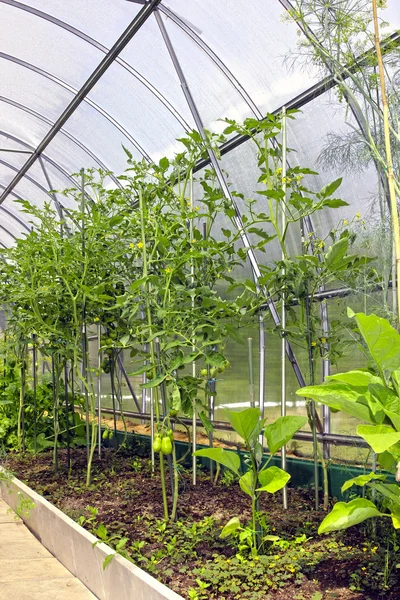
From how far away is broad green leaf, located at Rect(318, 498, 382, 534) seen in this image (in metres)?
2.30

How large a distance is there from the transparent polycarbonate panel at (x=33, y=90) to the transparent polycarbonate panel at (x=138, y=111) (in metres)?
0.44

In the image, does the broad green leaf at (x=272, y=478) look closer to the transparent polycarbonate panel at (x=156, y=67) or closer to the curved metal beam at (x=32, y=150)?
the transparent polycarbonate panel at (x=156, y=67)

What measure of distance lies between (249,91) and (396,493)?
11.2 ft

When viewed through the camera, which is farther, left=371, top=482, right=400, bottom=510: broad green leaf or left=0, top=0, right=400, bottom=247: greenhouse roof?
left=0, top=0, right=400, bottom=247: greenhouse roof

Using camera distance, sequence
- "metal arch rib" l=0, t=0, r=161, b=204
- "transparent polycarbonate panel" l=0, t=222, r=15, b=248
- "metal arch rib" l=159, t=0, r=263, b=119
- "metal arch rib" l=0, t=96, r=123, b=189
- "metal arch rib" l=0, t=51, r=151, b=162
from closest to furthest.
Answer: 1. "metal arch rib" l=159, t=0, r=263, b=119
2. "metal arch rib" l=0, t=0, r=161, b=204
3. "metal arch rib" l=0, t=51, r=151, b=162
4. "metal arch rib" l=0, t=96, r=123, b=189
5. "transparent polycarbonate panel" l=0, t=222, r=15, b=248

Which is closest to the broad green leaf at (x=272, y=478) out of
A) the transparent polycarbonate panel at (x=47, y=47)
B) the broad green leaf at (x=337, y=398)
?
the broad green leaf at (x=337, y=398)

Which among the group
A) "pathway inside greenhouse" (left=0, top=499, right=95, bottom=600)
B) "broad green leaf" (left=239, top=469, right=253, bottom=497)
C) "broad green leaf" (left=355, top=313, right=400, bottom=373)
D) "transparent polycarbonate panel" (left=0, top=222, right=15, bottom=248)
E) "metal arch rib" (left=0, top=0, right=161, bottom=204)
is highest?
"metal arch rib" (left=0, top=0, right=161, bottom=204)

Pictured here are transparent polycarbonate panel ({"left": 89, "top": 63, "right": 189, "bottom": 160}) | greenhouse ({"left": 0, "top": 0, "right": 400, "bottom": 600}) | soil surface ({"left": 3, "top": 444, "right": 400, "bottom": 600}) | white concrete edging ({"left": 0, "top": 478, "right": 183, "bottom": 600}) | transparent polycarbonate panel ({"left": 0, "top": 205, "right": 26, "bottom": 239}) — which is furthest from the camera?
transparent polycarbonate panel ({"left": 0, "top": 205, "right": 26, "bottom": 239})

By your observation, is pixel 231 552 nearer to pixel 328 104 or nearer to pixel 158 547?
pixel 158 547

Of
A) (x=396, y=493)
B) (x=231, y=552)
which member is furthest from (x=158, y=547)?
(x=396, y=493)

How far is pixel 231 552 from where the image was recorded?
114 inches

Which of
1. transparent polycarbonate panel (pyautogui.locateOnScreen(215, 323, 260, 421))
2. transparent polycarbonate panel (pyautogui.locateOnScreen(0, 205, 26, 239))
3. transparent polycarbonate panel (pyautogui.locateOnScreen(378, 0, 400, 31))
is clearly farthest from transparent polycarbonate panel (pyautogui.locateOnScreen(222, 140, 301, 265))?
transparent polycarbonate panel (pyautogui.locateOnScreen(0, 205, 26, 239))

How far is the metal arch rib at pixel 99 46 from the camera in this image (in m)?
5.66

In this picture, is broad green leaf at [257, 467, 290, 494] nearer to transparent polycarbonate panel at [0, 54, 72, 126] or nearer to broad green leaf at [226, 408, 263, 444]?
broad green leaf at [226, 408, 263, 444]
